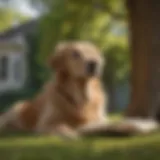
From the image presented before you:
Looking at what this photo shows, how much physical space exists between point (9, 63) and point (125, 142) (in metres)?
0.42

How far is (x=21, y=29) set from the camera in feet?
4.26

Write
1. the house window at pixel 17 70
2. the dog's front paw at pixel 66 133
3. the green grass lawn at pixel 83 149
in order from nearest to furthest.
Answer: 1. the green grass lawn at pixel 83 149
2. the dog's front paw at pixel 66 133
3. the house window at pixel 17 70

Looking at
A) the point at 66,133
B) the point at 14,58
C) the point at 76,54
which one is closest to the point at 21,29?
the point at 14,58

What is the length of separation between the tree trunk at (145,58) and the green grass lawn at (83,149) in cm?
19

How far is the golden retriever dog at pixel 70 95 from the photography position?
3.76 feet

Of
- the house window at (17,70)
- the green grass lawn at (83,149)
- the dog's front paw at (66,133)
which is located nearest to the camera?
the green grass lawn at (83,149)

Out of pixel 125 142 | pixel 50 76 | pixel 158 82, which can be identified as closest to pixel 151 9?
pixel 158 82

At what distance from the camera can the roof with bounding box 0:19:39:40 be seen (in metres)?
1.30

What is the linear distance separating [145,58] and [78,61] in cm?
25

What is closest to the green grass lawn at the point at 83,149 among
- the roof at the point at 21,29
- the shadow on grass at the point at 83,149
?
the shadow on grass at the point at 83,149

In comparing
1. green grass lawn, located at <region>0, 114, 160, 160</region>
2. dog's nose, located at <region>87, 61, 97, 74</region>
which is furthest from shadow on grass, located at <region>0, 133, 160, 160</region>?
dog's nose, located at <region>87, 61, 97, 74</region>

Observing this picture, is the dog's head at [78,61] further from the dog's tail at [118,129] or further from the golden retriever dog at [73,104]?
the dog's tail at [118,129]

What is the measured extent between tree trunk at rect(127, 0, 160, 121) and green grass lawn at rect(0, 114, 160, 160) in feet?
0.61

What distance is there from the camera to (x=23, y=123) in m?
1.25
